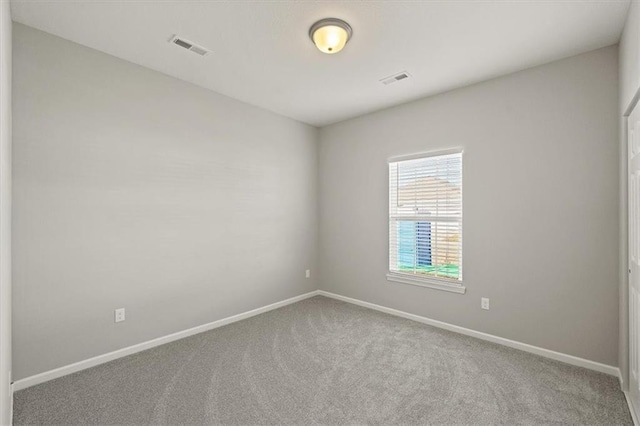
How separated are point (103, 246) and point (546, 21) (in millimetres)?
4018

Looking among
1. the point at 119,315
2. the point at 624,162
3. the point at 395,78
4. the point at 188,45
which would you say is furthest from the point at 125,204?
the point at 624,162

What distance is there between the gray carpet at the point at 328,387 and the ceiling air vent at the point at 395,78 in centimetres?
273

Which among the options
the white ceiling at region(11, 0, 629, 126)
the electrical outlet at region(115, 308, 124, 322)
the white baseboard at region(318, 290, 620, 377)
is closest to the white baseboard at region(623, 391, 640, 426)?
the white baseboard at region(318, 290, 620, 377)

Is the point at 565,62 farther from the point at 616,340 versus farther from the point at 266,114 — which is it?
the point at 266,114

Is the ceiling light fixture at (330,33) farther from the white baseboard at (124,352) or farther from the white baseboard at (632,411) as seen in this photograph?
the white baseboard at (632,411)

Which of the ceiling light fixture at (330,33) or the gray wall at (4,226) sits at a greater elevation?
the ceiling light fixture at (330,33)

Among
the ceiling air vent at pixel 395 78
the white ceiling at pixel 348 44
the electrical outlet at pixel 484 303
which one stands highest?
the white ceiling at pixel 348 44

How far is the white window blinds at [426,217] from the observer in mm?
3527

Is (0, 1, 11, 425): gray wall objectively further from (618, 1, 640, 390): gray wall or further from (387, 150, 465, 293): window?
(618, 1, 640, 390): gray wall

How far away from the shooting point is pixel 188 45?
2.63m

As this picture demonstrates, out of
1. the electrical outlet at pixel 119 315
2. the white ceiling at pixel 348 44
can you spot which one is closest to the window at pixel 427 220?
the white ceiling at pixel 348 44

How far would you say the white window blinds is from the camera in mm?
3527

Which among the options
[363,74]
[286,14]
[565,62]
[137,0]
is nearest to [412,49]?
[363,74]

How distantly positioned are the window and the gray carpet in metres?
0.78
